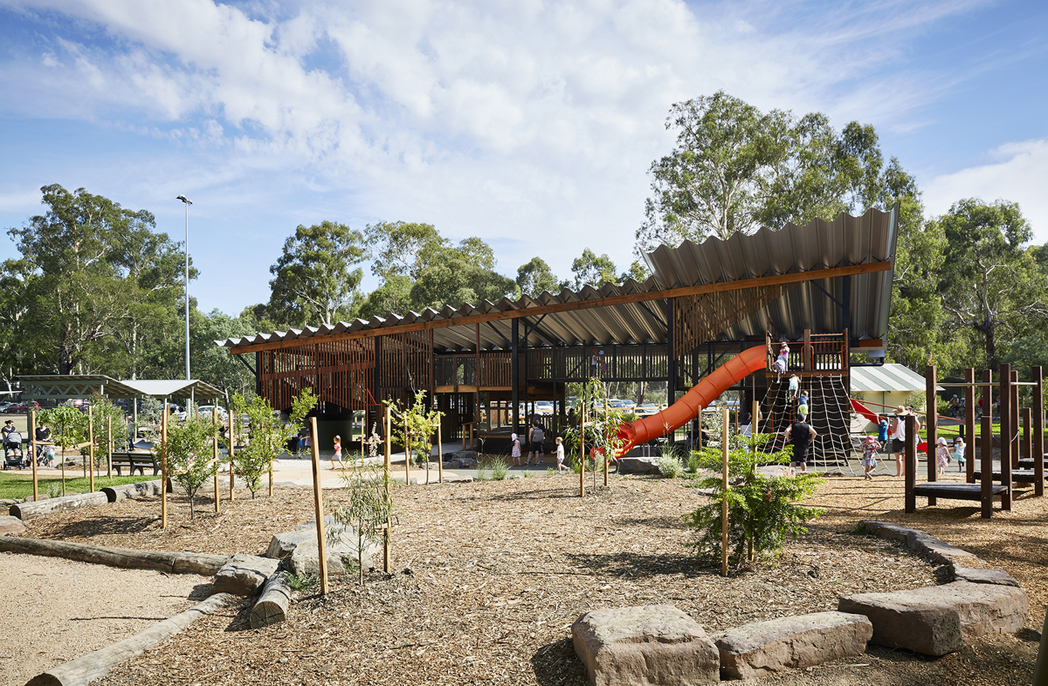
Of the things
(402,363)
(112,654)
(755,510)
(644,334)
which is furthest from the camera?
(644,334)

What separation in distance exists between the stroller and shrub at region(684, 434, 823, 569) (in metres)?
19.7

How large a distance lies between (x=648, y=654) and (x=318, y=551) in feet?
10.6

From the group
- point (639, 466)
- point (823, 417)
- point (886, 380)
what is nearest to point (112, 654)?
point (639, 466)

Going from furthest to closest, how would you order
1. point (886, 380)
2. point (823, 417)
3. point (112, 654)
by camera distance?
point (886, 380), point (823, 417), point (112, 654)

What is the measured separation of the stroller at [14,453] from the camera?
18.1 meters

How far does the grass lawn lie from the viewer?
12.4 meters

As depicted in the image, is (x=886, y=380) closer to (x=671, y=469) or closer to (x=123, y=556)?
(x=671, y=469)

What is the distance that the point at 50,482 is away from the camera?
1395 cm

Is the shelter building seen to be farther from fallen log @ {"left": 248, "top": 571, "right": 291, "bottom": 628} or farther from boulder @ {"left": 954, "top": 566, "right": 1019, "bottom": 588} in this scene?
fallen log @ {"left": 248, "top": 571, "right": 291, "bottom": 628}

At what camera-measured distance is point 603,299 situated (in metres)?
20.1

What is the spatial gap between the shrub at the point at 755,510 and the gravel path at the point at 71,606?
4.95m

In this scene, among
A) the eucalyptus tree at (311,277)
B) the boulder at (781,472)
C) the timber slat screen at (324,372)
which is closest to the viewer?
the boulder at (781,472)

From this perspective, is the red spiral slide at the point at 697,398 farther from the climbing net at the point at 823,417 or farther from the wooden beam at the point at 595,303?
the wooden beam at the point at 595,303

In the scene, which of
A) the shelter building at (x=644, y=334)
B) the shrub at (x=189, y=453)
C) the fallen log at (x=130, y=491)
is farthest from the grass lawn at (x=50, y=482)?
the shelter building at (x=644, y=334)
